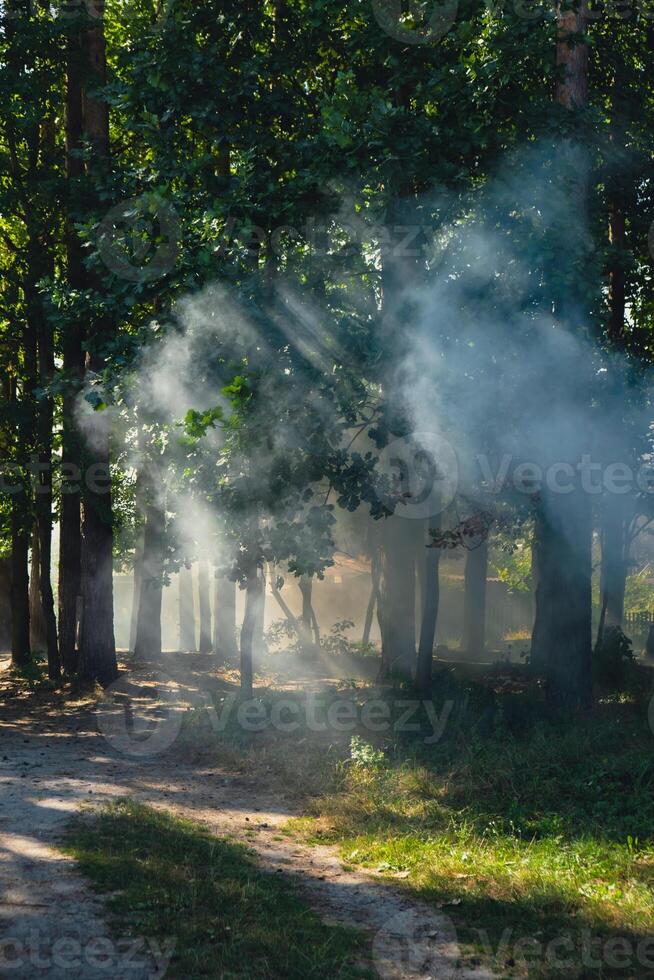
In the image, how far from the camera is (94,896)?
643cm

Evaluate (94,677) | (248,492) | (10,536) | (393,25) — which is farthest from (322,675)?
(393,25)

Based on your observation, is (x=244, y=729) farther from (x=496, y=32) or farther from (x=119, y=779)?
(x=496, y=32)

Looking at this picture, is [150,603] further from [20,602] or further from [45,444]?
[45,444]

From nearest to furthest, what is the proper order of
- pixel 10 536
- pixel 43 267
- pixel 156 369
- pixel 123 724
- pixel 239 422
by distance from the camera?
pixel 239 422 < pixel 156 369 < pixel 123 724 < pixel 43 267 < pixel 10 536

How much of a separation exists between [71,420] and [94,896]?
1087 centimetres

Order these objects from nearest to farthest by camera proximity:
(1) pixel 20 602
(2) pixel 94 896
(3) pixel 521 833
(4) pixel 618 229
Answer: (2) pixel 94 896 → (3) pixel 521 833 → (4) pixel 618 229 → (1) pixel 20 602

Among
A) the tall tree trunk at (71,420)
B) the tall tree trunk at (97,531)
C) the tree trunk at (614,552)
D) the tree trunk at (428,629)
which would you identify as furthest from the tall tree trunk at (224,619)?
the tree trunk at (614,552)

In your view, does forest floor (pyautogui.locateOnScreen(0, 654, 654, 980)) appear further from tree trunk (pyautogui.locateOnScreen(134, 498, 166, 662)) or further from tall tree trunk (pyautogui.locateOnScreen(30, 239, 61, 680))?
tree trunk (pyautogui.locateOnScreen(134, 498, 166, 662))

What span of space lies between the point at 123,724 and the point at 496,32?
10.2 metres

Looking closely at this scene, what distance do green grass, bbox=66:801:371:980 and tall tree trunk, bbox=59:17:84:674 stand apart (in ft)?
28.4

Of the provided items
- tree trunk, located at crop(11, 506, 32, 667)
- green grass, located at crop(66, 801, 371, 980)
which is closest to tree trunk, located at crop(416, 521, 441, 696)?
green grass, located at crop(66, 801, 371, 980)

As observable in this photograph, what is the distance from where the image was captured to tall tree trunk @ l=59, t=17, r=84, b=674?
1612 cm

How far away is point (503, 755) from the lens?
1023 centimetres

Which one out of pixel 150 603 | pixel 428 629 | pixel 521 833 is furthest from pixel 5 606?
pixel 521 833
